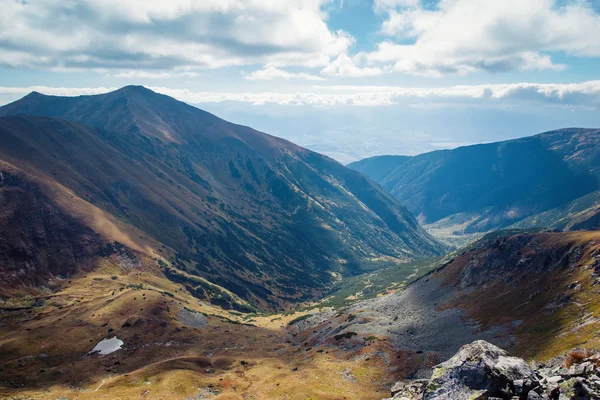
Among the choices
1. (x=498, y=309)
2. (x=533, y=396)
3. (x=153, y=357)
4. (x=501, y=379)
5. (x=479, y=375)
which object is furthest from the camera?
(x=153, y=357)

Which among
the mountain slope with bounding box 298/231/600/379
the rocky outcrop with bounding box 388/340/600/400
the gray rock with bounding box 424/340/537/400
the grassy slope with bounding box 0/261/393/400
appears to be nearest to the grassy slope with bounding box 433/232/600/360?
the mountain slope with bounding box 298/231/600/379

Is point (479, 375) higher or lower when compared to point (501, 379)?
lower

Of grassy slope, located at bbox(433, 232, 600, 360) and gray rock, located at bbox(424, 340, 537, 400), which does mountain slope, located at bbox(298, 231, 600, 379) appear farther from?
gray rock, located at bbox(424, 340, 537, 400)

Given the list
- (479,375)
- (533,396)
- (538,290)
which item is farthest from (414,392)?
(538,290)

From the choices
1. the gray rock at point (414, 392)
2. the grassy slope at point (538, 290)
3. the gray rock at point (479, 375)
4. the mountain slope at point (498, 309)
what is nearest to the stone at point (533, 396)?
the gray rock at point (479, 375)

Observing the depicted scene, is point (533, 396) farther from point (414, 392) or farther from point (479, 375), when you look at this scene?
point (414, 392)

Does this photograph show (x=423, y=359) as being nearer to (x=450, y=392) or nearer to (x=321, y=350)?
(x=321, y=350)

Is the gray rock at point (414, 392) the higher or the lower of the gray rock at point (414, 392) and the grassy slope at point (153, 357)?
the higher

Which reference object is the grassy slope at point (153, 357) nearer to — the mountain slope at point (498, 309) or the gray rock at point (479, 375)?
the mountain slope at point (498, 309)
